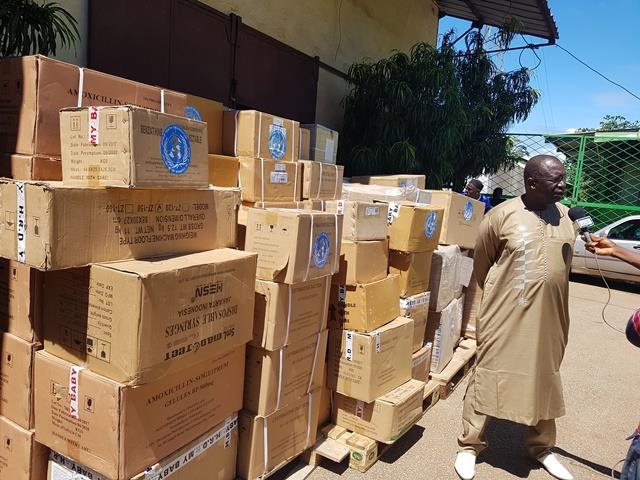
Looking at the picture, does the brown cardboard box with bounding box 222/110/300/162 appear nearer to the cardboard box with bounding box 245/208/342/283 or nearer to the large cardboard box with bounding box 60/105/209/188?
the cardboard box with bounding box 245/208/342/283

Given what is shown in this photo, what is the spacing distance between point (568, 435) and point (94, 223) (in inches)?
136

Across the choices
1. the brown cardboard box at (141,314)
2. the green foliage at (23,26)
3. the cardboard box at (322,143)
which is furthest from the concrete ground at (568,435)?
the green foliage at (23,26)

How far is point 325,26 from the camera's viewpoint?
6.66 m

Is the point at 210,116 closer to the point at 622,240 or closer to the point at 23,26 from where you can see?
the point at 23,26

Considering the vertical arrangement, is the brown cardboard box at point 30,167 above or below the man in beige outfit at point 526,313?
above

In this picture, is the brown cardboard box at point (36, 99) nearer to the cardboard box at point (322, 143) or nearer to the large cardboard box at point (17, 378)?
the large cardboard box at point (17, 378)

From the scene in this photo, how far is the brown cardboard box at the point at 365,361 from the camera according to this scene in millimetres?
2791

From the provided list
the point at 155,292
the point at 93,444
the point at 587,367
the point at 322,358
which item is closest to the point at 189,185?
the point at 155,292

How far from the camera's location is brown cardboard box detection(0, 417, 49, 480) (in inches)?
74.3

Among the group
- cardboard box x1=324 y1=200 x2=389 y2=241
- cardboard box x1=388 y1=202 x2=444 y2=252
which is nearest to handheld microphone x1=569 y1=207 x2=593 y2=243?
cardboard box x1=388 y1=202 x2=444 y2=252

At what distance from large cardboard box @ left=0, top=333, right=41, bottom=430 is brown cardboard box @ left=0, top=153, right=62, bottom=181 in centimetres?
66

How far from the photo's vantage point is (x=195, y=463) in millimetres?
2014

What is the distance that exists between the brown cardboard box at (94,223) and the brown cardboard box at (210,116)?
46.6 inches

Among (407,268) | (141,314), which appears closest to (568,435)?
(407,268)
